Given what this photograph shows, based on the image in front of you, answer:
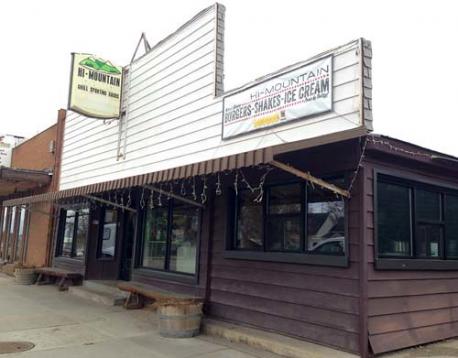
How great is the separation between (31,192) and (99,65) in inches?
348

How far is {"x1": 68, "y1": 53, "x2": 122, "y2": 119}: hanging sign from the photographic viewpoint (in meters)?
10.9

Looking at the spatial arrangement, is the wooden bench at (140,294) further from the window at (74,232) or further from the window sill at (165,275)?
the window at (74,232)

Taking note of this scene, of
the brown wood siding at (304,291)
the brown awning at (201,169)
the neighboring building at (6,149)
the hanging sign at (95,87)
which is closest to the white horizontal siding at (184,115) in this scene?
the hanging sign at (95,87)

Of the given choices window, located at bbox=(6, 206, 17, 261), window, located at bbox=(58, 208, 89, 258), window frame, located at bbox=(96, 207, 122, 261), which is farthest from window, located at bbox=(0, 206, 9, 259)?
A: window frame, located at bbox=(96, 207, 122, 261)

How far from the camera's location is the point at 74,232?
1473cm

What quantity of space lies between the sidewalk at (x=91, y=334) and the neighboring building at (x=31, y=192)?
212 inches

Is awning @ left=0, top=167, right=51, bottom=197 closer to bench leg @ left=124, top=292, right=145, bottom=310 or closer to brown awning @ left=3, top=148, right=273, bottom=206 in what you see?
brown awning @ left=3, top=148, right=273, bottom=206

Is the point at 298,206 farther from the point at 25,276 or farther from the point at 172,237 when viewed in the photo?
the point at 25,276

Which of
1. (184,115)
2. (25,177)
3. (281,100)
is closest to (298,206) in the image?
(281,100)

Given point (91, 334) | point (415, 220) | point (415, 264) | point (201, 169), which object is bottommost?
point (91, 334)

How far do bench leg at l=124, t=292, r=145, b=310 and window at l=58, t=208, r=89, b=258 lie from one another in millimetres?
Answer: 4003

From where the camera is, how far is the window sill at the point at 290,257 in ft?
20.6

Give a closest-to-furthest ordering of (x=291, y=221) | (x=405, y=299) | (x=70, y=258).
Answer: (x=405, y=299) → (x=291, y=221) → (x=70, y=258)

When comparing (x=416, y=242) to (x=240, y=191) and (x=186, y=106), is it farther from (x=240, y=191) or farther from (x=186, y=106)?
(x=186, y=106)
